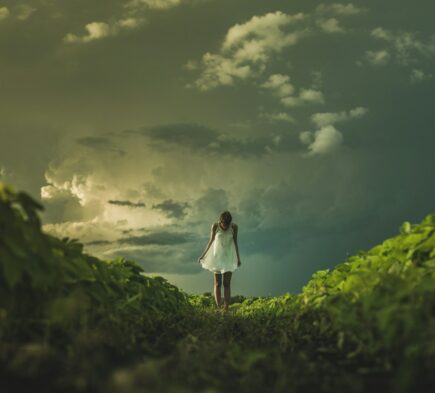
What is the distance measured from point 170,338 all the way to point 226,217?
890cm

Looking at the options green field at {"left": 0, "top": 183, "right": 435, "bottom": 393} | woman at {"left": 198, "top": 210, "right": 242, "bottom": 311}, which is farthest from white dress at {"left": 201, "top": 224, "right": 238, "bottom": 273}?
green field at {"left": 0, "top": 183, "right": 435, "bottom": 393}

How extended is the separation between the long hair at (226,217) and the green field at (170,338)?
8.38m

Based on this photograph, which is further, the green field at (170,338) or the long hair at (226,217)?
the long hair at (226,217)

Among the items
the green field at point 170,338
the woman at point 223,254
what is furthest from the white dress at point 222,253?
the green field at point 170,338

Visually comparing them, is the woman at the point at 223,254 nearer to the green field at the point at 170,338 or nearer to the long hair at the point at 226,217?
the long hair at the point at 226,217

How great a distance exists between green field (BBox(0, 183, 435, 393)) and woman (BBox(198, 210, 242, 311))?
28.4ft

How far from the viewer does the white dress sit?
15.5 meters

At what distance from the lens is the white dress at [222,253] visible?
15.5 m

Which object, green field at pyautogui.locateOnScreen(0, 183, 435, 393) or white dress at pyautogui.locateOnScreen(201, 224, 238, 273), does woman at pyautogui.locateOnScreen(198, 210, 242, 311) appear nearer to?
white dress at pyautogui.locateOnScreen(201, 224, 238, 273)

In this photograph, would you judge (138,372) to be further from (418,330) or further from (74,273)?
(74,273)

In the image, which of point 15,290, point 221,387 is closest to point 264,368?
point 221,387

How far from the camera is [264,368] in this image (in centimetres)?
416

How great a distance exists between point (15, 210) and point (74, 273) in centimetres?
121

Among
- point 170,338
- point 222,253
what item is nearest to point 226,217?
point 222,253
